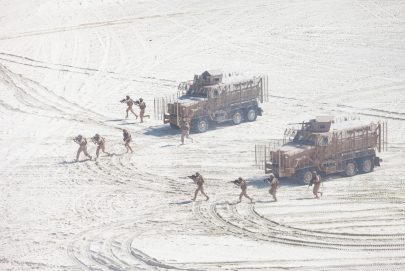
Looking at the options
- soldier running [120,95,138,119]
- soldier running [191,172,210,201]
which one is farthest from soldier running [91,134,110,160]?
soldier running [191,172,210,201]

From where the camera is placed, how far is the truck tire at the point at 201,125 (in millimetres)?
41062

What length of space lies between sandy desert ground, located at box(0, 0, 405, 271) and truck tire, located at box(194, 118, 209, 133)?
677 mm

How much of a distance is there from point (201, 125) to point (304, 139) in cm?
795

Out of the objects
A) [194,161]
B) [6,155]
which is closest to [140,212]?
[194,161]

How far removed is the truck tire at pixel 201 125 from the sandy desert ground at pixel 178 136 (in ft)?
2.22

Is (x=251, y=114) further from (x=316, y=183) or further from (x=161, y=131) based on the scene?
(x=316, y=183)

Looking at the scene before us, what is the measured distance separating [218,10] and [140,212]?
Answer: 34.5 m

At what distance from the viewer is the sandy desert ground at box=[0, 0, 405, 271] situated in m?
27.2

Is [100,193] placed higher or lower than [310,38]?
lower

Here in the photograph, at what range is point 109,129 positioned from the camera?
41.8 metres

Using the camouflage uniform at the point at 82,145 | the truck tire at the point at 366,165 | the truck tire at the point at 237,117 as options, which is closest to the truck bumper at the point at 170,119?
the truck tire at the point at 237,117

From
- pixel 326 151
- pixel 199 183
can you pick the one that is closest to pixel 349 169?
pixel 326 151

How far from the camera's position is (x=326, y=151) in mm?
33625

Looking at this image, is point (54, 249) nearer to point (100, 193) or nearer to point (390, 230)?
point (100, 193)
